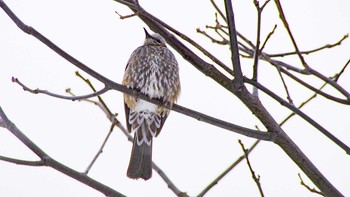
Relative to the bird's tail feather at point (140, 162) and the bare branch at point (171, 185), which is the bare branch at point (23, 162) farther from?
the bird's tail feather at point (140, 162)

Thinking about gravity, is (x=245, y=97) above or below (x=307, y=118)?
above

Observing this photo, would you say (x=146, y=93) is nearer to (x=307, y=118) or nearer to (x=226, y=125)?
(x=226, y=125)

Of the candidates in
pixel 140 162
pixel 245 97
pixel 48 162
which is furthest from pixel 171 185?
pixel 140 162

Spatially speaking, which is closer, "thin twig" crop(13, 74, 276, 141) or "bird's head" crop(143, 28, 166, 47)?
"thin twig" crop(13, 74, 276, 141)

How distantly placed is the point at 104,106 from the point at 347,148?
1.60 metres

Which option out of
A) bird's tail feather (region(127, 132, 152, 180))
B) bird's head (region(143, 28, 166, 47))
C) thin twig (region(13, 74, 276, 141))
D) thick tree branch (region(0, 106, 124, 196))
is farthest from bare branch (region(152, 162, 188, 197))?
bird's head (region(143, 28, 166, 47))

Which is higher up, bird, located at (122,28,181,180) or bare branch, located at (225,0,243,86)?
bird, located at (122,28,181,180)

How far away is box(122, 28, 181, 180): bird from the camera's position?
4.57 m

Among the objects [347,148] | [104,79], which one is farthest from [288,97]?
[104,79]

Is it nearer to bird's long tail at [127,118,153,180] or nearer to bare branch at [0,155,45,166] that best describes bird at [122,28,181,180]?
bird's long tail at [127,118,153,180]

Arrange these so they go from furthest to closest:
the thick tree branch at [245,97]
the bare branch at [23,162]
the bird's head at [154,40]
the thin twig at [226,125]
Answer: the bird's head at [154,40]
the thin twig at [226,125]
the thick tree branch at [245,97]
the bare branch at [23,162]

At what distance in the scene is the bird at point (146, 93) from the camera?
180 inches

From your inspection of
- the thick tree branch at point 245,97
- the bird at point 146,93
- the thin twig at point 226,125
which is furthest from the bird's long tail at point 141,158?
the thick tree branch at point 245,97

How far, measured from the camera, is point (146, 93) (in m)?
4.49
